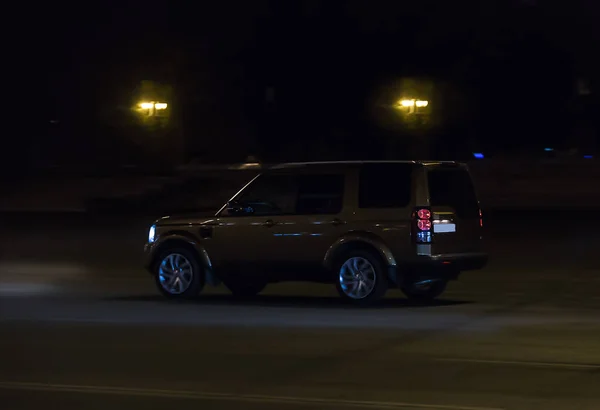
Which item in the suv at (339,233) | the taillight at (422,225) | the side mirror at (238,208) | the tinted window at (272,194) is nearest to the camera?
the taillight at (422,225)

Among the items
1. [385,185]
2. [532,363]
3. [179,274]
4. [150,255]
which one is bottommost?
[532,363]

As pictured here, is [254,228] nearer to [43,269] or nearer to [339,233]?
[339,233]

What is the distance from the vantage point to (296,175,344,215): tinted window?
14805mm

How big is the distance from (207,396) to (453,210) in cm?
675

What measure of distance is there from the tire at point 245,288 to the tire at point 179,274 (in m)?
0.63

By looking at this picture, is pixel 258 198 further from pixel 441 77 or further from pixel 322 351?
pixel 441 77

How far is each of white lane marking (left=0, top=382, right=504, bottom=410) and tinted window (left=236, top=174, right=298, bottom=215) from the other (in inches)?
254

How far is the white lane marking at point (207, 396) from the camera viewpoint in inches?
323

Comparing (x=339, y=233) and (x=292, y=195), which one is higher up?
(x=292, y=195)

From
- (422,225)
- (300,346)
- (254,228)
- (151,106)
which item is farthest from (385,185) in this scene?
(151,106)

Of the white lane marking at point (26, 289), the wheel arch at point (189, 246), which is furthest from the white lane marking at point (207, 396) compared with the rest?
the white lane marking at point (26, 289)

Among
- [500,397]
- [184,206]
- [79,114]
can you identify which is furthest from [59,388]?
[79,114]

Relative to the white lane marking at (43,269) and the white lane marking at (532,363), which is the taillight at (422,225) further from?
the white lane marking at (43,269)

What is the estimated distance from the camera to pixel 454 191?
14.9 m
